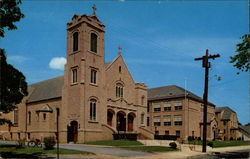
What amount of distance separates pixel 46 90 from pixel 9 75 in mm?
34419

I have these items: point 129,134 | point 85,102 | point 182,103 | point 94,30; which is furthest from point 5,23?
point 182,103

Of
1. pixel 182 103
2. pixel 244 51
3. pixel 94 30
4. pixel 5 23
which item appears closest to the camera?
pixel 5 23

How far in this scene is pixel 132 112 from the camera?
5056 centimetres

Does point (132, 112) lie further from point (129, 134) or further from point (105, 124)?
point (105, 124)

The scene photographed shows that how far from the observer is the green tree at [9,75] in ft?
52.0

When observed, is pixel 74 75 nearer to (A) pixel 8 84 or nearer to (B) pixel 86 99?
(B) pixel 86 99

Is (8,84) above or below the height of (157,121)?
above

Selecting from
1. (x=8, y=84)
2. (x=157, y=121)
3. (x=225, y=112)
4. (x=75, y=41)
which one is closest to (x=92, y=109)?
(x=75, y=41)

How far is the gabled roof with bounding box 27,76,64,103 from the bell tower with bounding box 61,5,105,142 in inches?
171

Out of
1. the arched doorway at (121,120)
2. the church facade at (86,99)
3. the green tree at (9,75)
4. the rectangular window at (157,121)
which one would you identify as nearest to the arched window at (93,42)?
the church facade at (86,99)

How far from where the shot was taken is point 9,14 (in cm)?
1592

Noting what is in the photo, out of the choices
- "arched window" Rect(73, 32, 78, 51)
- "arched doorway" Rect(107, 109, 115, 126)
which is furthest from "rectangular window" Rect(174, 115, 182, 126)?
"arched window" Rect(73, 32, 78, 51)

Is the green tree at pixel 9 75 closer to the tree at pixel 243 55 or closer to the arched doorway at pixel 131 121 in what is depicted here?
the tree at pixel 243 55

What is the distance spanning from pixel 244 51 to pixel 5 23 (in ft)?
53.0
